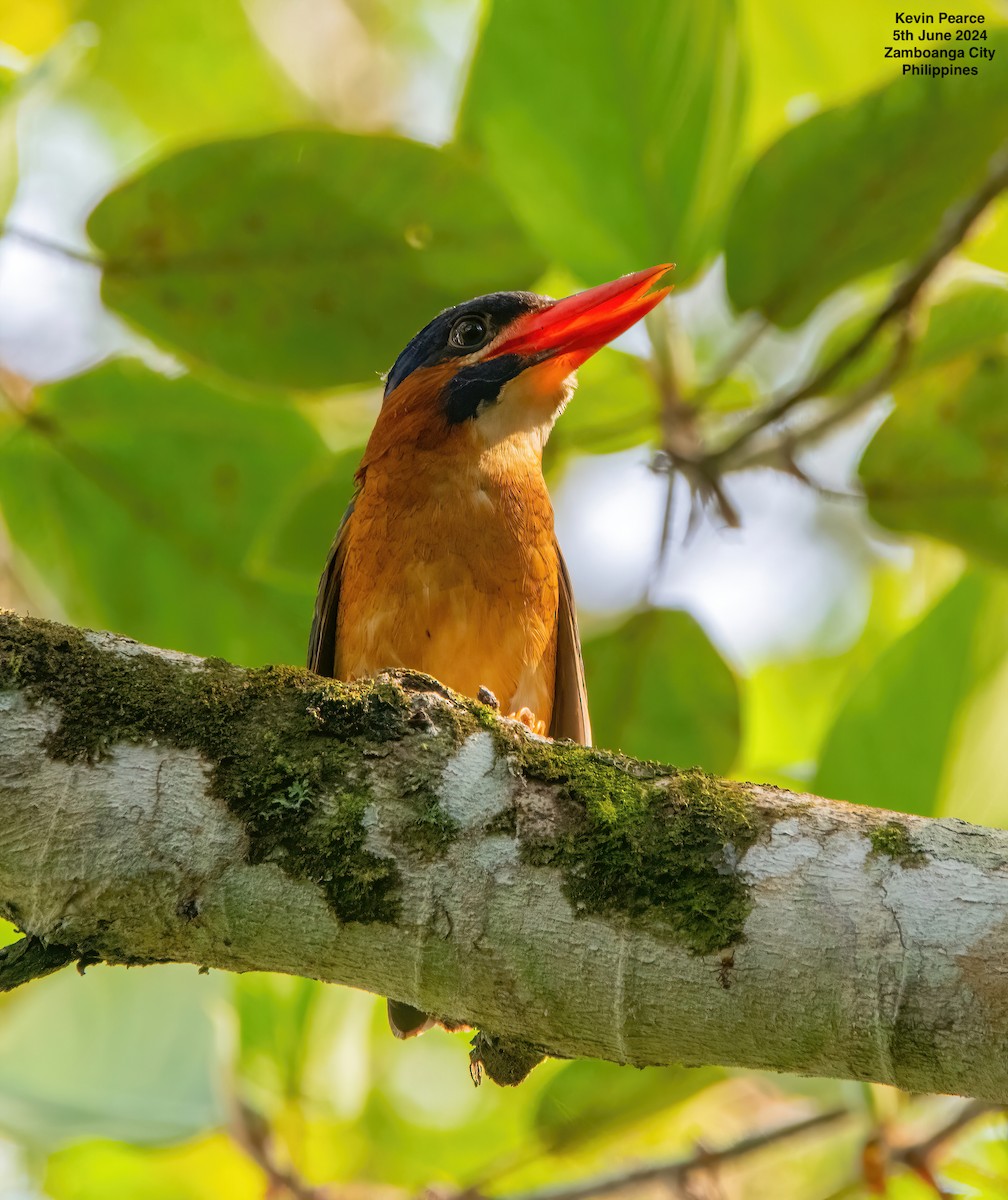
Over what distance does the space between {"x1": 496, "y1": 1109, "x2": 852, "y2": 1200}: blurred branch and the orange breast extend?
51.6 inches

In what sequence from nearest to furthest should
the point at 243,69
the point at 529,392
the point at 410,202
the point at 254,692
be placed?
the point at 254,692 < the point at 410,202 < the point at 529,392 < the point at 243,69

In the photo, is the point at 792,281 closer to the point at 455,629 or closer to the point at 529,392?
the point at 529,392

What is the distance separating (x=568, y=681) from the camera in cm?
416

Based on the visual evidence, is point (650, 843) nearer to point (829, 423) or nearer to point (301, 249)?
point (829, 423)

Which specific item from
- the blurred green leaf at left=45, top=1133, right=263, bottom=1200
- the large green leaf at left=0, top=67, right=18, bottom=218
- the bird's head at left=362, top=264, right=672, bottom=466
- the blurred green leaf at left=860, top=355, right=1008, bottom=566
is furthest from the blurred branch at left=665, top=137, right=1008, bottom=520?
the blurred green leaf at left=45, top=1133, right=263, bottom=1200

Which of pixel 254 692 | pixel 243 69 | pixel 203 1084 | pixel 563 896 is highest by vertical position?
pixel 243 69

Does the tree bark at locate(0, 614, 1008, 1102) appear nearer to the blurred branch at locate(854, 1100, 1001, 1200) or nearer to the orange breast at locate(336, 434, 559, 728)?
the orange breast at locate(336, 434, 559, 728)

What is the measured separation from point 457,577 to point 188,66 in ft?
11.8

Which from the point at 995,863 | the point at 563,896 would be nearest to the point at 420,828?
the point at 563,896

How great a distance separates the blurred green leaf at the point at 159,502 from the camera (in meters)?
3.78

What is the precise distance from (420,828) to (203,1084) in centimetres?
248

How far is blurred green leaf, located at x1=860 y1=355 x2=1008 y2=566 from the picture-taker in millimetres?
3699

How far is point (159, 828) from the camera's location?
202 centimetres

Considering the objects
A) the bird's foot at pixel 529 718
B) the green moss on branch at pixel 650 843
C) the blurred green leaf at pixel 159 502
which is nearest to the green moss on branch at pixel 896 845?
the green moss on branch at pixel 650 843
